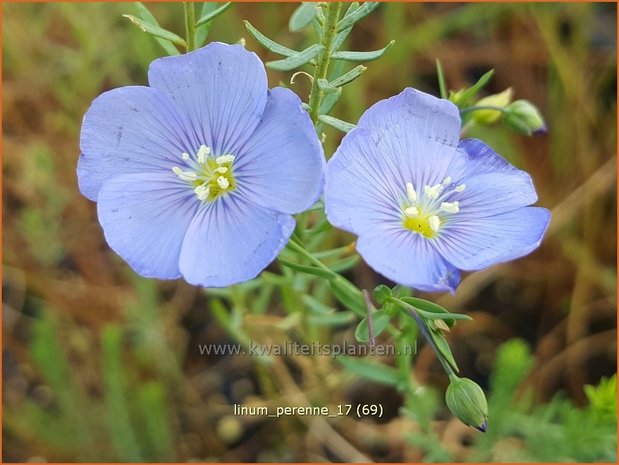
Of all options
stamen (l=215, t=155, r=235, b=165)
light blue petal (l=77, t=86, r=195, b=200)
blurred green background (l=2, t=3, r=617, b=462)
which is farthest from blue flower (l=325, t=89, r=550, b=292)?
blurred green background (l=2, t=3, r=617, b=462)

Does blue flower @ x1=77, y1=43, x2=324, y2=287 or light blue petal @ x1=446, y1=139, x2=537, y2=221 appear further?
light blue petal @ x1=446, y1=139, x2=537, y2=221

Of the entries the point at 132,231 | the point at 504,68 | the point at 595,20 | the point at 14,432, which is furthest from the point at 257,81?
the point at 595,20

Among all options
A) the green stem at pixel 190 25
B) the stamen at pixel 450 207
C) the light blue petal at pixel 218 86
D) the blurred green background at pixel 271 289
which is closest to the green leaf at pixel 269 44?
the light blue petal at pixel 218 86

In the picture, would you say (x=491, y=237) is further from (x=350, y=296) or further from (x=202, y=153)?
(x=202, y=153)

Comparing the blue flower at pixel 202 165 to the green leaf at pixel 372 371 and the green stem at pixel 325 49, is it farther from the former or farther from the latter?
the green leaf at pixel 372 371

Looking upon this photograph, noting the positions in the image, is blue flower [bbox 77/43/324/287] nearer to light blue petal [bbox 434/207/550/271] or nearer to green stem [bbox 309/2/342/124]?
green stem [bbox 309/2/342/124]

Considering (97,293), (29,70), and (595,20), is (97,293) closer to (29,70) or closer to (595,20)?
(29,70)
